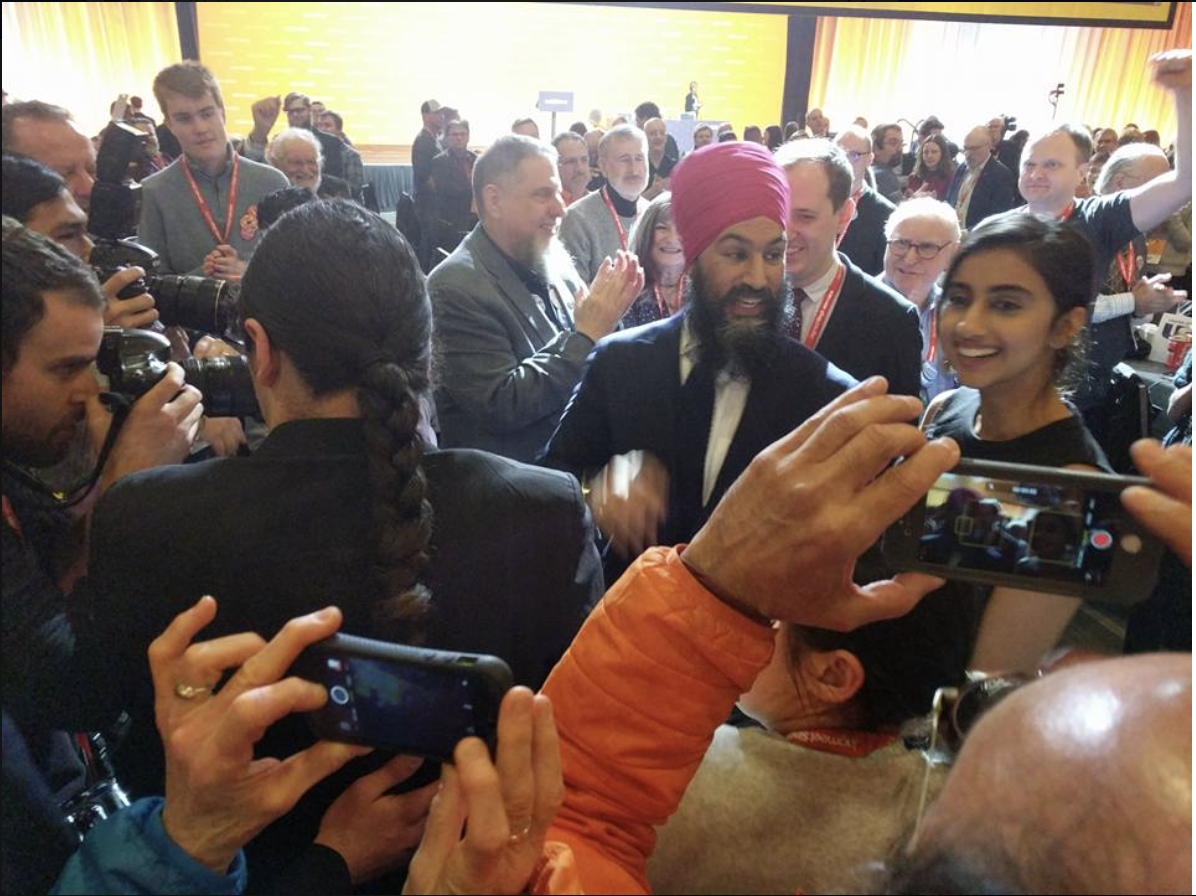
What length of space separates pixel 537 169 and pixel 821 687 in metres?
1.57

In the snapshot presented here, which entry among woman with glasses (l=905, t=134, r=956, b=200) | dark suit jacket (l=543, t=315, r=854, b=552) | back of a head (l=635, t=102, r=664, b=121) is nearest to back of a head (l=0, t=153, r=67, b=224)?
dark suit jacket (l=543, t=315, r=854, b=552)

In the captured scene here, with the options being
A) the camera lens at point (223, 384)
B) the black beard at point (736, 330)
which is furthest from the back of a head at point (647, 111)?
the camera lens at point (223, 384)

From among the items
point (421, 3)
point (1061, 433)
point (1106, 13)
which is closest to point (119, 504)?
point (421, 3)

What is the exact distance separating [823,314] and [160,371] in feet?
3.87

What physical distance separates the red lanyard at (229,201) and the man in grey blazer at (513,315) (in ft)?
1.44

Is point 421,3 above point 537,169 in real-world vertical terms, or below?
above

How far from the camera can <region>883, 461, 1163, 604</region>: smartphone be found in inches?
18.2

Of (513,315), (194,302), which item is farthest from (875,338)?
(194,302)

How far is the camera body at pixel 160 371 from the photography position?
780mm

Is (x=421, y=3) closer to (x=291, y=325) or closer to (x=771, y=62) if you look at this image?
(x=291, y=325)

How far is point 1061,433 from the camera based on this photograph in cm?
→ 81

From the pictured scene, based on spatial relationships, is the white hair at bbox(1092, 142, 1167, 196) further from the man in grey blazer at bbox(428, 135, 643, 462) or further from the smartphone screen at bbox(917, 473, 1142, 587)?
the smartphone screen at bbox(917, 473, 1142, 587)

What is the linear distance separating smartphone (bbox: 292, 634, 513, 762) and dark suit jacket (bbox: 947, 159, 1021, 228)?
13.3 ft

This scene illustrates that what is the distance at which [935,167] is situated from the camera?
487 cm
